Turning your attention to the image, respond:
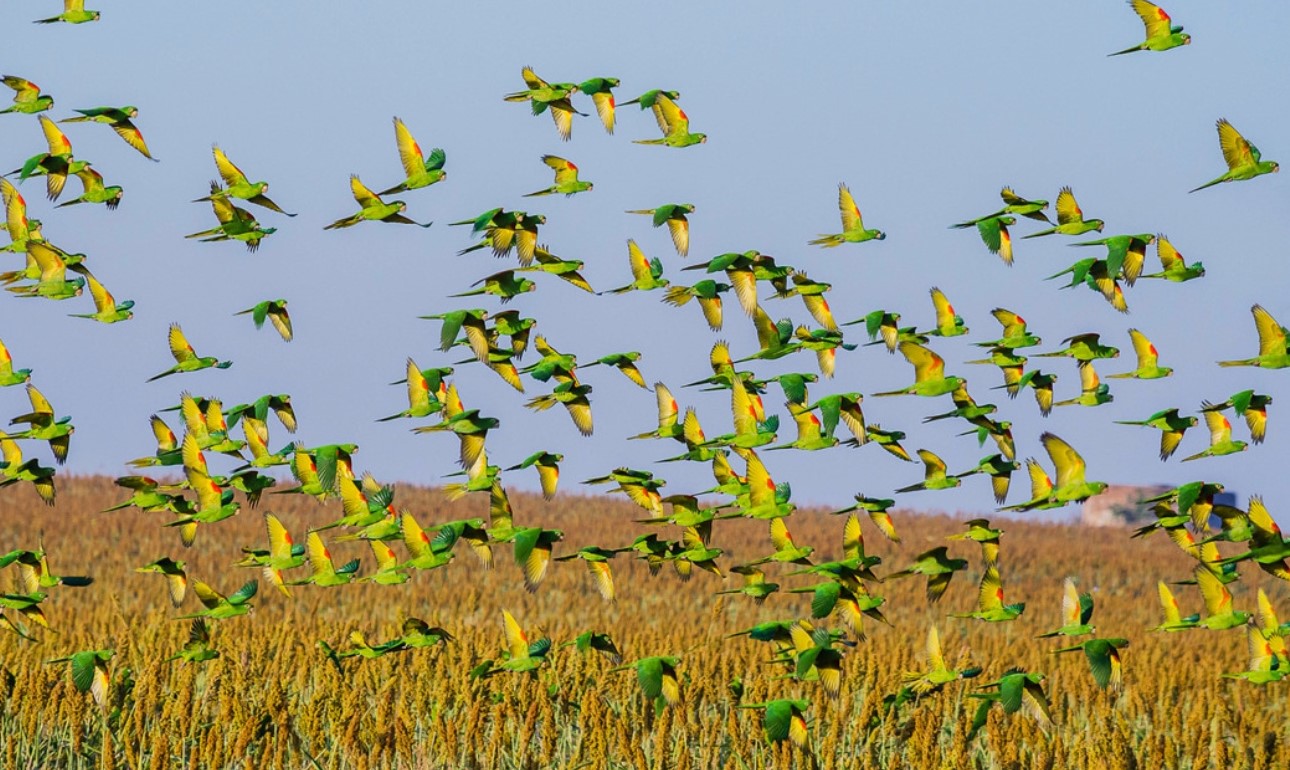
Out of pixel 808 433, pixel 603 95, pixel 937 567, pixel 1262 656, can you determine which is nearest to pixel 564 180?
pixel 603 95

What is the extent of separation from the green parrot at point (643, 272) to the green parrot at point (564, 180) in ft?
1.99

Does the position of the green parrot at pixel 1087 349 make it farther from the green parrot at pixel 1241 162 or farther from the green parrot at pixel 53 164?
the green parrot at pixel 53 164

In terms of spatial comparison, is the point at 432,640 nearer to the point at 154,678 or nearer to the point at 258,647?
the point at 154,678

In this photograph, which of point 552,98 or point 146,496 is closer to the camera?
point 146,496

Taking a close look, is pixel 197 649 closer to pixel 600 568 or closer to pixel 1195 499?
pixel 600 568

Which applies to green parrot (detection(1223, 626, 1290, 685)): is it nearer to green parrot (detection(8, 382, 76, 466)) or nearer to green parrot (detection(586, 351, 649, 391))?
green parrot (detection(586, 351, 649, 391))

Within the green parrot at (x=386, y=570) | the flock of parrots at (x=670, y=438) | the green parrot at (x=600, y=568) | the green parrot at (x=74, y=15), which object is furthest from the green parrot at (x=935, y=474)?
the green parrot at (x=74, y=15)

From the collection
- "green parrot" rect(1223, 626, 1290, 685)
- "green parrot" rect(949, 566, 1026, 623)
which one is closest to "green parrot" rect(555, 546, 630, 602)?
"green parrot" rect(949, 566, 1026, 623)

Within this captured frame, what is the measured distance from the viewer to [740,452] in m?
9.99

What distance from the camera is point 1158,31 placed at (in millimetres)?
10672

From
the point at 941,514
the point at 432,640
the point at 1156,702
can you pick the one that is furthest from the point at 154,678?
the point at 941,514

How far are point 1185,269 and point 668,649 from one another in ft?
20.6

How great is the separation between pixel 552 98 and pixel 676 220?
128 centimetres

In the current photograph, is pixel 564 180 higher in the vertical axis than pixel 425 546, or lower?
higher
